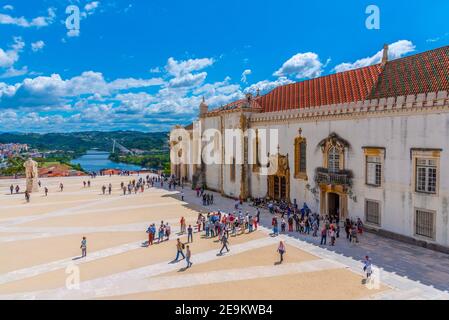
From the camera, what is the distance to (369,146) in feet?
83.5

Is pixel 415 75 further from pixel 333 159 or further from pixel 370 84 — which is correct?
pixel 333 159

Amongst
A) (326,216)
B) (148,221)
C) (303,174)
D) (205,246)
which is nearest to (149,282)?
(205,246)

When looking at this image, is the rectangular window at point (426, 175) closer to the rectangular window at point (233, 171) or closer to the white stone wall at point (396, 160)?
the white stone wall at point (396, 160)

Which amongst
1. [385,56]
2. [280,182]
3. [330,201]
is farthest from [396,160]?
[280,182]

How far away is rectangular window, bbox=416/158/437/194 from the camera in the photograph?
2148cm

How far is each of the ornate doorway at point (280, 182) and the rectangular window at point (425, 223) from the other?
12859mm

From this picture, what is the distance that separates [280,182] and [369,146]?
11.3m

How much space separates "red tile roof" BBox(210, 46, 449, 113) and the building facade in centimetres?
9

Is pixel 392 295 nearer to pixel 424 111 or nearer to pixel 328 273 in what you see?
pixel 328 273

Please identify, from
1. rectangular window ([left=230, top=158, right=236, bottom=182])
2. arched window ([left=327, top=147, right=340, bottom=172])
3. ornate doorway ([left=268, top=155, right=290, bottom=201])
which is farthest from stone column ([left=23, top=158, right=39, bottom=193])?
arched window ([left=327, top=147, right=340, bottom=172])

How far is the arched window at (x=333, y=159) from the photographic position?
28.4m

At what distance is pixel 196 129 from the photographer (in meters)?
49.9

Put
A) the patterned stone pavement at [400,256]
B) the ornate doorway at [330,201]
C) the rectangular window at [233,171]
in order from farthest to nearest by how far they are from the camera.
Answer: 1. the rectangular window at [233,171]
2. the ornate doorway at [330,201]
3. the patterned stone pavement at [400,256]

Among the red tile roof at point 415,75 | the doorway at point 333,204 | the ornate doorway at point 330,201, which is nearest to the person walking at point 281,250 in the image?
the ornate doorway at point 330,201
